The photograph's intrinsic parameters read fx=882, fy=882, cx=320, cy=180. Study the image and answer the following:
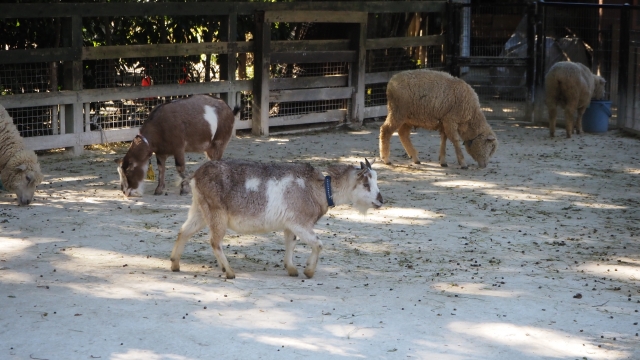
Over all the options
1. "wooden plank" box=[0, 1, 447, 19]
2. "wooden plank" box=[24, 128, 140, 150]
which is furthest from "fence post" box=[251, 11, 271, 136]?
"wooden plank" box=[24, 128, 140, 150]

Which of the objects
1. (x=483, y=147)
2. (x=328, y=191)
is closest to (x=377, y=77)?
(x=483, y=147)

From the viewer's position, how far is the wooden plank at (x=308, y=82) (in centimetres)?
1420

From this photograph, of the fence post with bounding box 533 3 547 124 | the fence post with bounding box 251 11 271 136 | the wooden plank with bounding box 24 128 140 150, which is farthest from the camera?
the fence post with bounding box 533 3 547 124

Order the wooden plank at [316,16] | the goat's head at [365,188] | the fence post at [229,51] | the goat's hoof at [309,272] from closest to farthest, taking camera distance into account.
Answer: the goat's hoof at [309,272] < the goat's head at [365,188] < the fence post at [229,51] < the wooden plank at [316,16]

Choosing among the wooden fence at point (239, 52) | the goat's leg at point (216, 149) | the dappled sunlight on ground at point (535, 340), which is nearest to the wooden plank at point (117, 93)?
the wooden fence at point (239, 52)

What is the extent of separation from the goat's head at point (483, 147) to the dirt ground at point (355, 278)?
43cm

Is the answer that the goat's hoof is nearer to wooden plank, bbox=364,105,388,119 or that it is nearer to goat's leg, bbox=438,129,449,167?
goat's leg, bbox=438,129,449,167

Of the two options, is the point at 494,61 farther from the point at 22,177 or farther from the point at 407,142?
the point at 22,177

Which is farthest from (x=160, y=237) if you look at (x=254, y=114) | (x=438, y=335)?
(x=254, y=114)

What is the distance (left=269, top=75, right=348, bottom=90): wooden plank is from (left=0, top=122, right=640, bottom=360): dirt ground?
11.1 feet

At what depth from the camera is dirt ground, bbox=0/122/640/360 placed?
5422 mm

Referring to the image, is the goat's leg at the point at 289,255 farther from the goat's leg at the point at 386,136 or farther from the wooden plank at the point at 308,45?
the wooden plank at the point at 308,45

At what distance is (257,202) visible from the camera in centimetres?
671

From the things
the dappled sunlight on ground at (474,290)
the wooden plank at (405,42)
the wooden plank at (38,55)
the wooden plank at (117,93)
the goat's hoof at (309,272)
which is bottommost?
the dappled sunlight on ground at (474,290)
